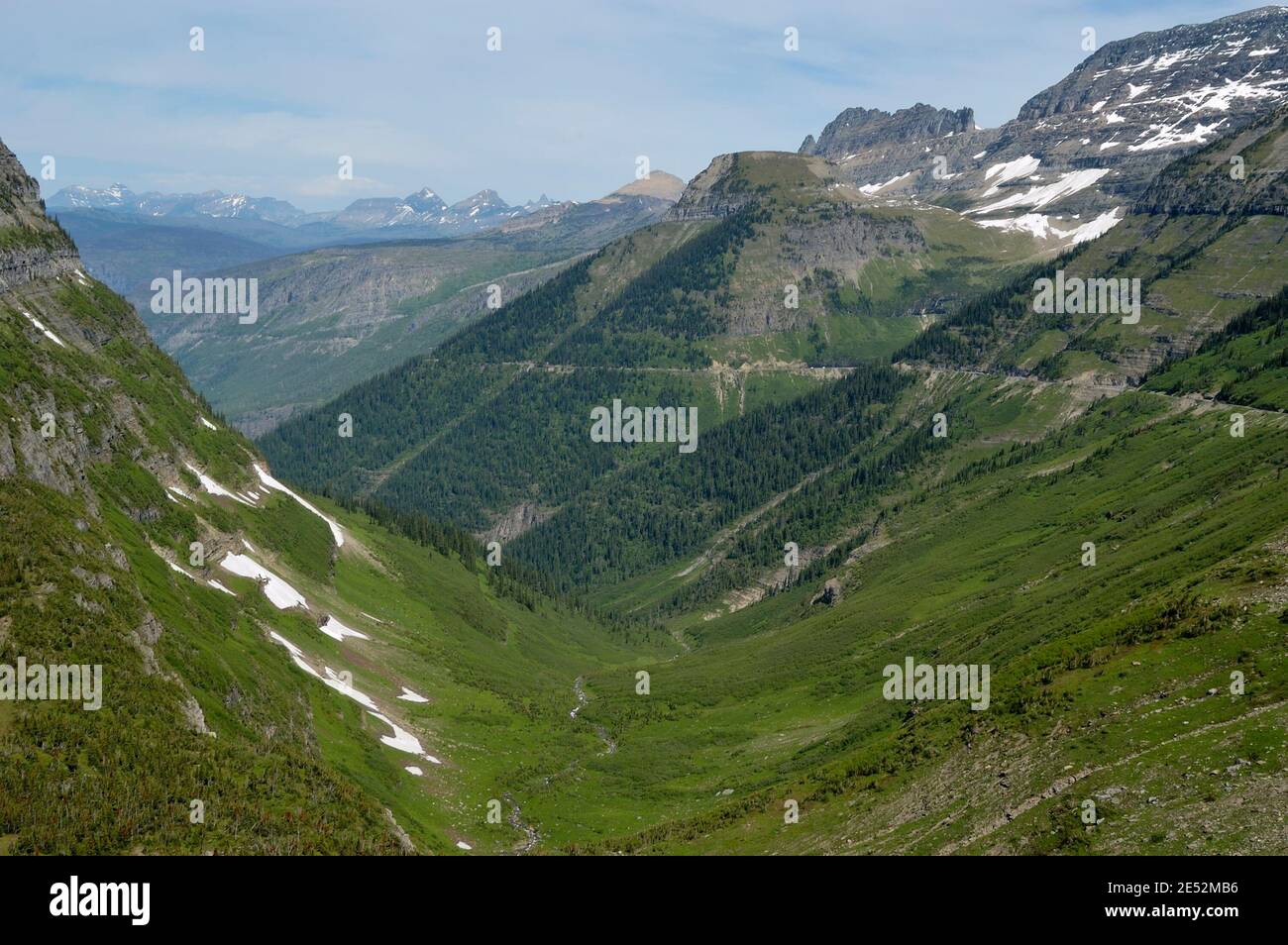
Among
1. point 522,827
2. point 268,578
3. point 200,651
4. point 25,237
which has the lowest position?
point 522,827

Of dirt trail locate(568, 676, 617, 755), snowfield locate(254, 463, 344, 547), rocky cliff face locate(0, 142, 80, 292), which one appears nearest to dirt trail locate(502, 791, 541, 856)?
dirt trail locate(568, 676, 617, 755)

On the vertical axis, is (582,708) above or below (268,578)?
below

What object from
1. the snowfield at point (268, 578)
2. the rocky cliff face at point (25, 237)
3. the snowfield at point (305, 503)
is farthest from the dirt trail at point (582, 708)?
the rocky cliff face at point (25, 237)

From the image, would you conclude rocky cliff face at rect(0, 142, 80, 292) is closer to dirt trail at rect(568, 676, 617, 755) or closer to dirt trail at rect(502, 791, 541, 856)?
dirt trail at rect(568, 676, 617, 755)

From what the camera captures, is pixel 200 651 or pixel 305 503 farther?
pixel 305 503

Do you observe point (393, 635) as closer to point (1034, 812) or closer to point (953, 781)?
point (953, 781)

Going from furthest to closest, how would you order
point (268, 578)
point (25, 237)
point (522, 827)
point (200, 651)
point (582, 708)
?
point (25, 237) → point (582, 708) → point (268, 578) → point (522, 827) → point (200, 651)

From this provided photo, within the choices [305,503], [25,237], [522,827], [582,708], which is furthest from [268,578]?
[25,237]

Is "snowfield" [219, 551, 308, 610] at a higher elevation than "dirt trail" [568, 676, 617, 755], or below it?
higher

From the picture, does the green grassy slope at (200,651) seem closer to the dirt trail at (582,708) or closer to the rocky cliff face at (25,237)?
the rocky cliff face at (25,237)

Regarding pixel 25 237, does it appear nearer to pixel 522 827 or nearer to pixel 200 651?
pixel 200 651

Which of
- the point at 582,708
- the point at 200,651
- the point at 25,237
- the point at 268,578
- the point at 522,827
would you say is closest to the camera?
the point at 200,651
